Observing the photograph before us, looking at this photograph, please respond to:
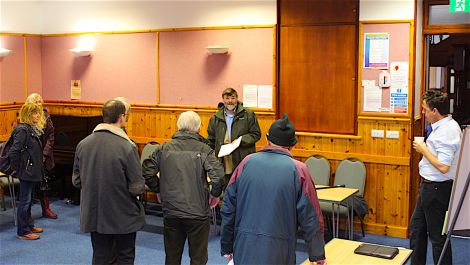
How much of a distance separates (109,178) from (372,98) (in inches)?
142

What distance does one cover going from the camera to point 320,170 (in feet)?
23.0

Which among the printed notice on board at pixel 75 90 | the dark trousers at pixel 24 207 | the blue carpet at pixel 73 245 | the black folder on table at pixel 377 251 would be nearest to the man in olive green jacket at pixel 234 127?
the blue carpet at pixel 73 245

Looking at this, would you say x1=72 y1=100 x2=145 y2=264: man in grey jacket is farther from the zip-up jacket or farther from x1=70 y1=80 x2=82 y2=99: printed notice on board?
x1=70 y1=80 x2=82 y2=99: printed notice on board

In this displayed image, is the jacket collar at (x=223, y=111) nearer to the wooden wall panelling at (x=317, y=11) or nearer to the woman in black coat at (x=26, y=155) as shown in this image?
the wooden wall panelling at (x=317, y=11)

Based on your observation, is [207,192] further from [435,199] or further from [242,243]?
[435,199]

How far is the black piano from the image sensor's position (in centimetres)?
839

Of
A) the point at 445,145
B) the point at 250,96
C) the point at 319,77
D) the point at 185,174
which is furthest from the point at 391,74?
the point at 185,174

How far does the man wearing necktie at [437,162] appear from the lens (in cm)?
464

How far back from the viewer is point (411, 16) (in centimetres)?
650

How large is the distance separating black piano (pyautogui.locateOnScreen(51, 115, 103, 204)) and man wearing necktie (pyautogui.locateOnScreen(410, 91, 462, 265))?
511 cm

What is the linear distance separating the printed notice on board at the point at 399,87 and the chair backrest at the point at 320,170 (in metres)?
1.02

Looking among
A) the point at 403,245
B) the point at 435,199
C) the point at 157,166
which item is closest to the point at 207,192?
the point at 157,166

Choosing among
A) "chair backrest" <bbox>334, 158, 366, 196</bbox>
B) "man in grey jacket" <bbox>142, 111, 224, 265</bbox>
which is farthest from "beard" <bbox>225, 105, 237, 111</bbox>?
"man in grey jacket" <bbox>142, 111, 224, 265</bbox>

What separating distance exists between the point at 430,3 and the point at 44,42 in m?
5.92
